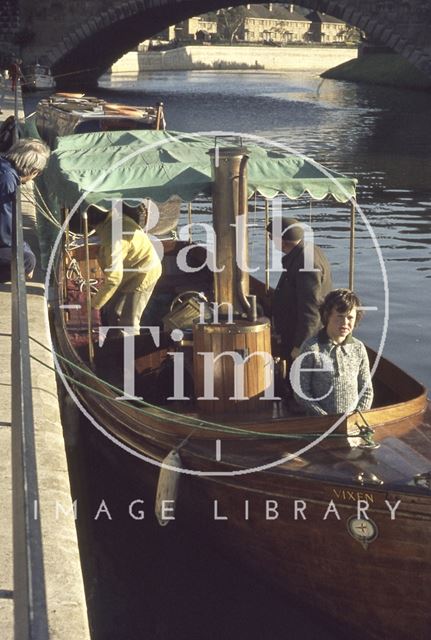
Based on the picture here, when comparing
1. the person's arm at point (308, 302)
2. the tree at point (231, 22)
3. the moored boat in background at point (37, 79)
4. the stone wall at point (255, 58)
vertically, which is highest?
the tree at point (231, 22)

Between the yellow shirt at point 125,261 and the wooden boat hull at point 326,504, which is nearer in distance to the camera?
the wooden boat hull at point 326,504

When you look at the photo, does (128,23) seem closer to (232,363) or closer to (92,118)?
(92,118)

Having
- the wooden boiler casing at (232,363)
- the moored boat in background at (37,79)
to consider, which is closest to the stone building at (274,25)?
the moored boat in background at (37,79)

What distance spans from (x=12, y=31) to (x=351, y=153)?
29.5 meters

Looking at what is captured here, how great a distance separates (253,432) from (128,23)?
168 ft

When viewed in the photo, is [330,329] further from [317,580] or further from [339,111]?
[339,111]

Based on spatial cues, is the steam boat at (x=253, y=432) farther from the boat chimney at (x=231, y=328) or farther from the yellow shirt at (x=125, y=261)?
the yellow shirt at (x=125, y=261)

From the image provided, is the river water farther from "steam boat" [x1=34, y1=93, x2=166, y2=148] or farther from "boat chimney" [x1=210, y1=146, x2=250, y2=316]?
"steam boat" [x1=34, y1=93, x2=166, y2=148]

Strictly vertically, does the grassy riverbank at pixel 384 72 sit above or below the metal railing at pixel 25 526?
above

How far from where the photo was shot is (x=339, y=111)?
4625 cm

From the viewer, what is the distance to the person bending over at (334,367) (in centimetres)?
691

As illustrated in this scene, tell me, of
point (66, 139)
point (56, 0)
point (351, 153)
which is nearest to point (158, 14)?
point (56, 0)

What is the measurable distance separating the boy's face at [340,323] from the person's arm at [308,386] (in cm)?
20

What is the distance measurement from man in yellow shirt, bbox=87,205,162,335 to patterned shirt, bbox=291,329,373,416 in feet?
7.85
